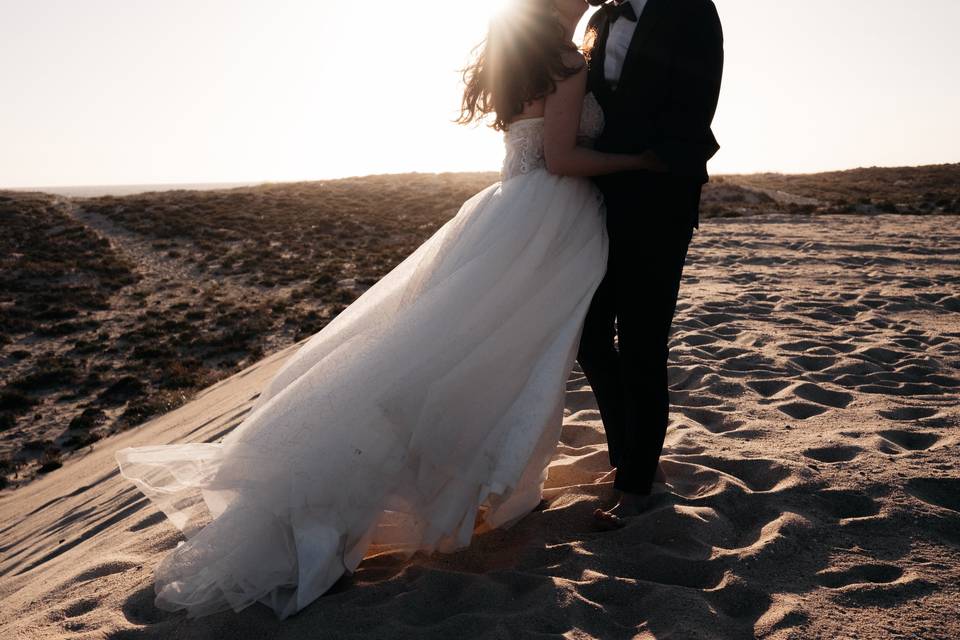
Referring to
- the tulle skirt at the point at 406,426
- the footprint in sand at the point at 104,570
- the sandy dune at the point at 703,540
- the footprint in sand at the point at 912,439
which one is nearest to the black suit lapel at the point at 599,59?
the tulle skirt at the point at 406,426

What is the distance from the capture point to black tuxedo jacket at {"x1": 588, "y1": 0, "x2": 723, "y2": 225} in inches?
107

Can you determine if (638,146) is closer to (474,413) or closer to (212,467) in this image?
(474,413)

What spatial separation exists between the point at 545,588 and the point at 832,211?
18018mm

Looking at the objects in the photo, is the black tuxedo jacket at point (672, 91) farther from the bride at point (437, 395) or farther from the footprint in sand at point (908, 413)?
the footprint in sand at point (908, 413)

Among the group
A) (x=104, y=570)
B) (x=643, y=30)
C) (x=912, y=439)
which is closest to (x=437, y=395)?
(x=643, y=30)

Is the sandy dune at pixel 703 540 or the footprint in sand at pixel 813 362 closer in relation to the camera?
the sandy dune at pixel 703 540

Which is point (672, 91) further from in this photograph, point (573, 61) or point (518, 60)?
point (518, 60)

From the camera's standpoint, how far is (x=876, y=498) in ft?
9.92

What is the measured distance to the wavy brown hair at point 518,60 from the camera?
9.36 ft

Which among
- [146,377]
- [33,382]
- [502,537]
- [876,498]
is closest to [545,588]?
[502,537]

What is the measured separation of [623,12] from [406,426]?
5.98 ft

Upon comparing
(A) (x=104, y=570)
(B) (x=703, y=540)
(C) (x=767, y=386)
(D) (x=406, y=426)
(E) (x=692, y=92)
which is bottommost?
(A) (x=104, y=570)

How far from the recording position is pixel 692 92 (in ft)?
9.11

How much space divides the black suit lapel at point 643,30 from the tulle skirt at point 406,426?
55cm
